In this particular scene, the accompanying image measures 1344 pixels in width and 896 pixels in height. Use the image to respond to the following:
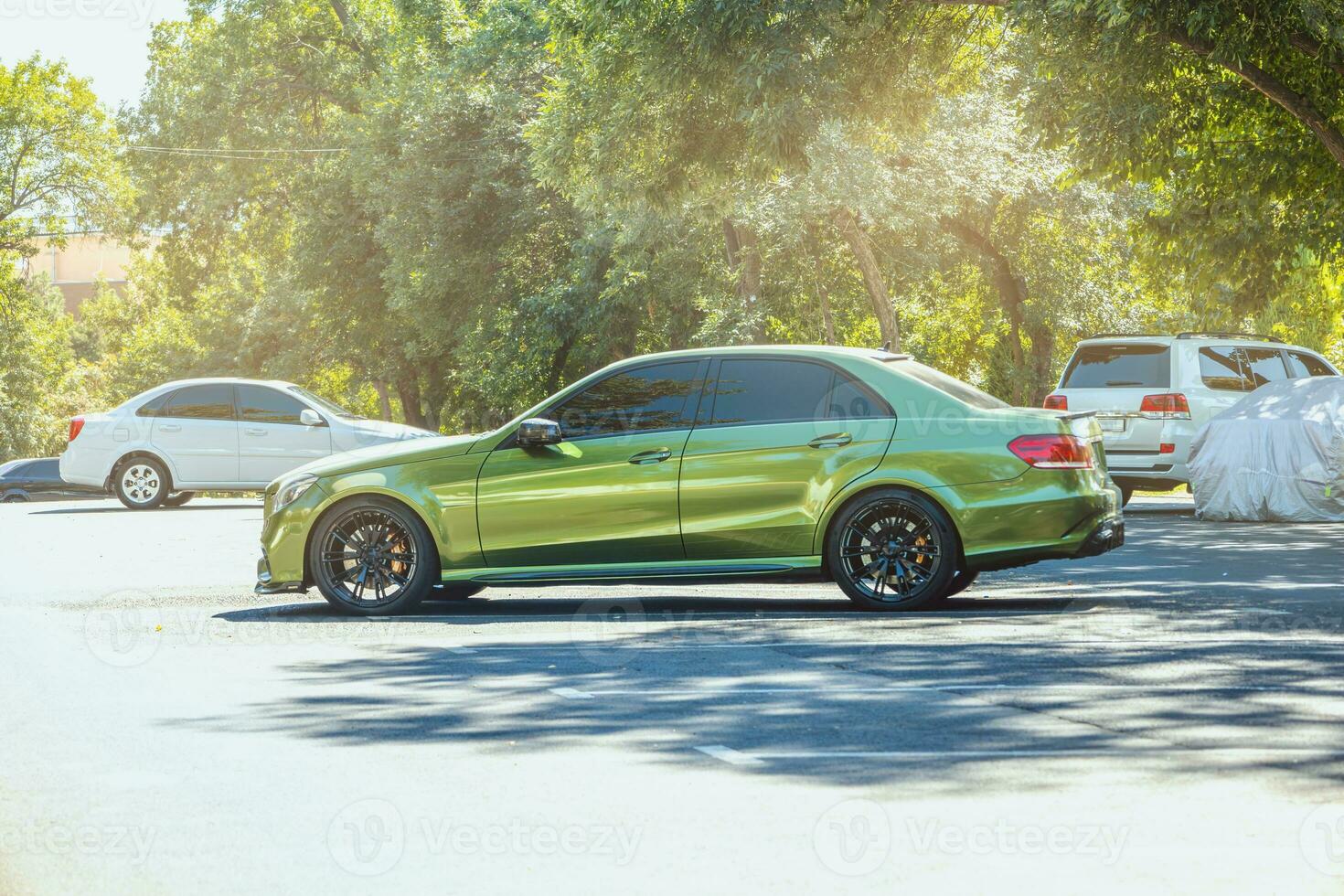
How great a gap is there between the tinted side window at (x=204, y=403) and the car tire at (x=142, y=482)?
70cm

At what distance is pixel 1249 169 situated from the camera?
72.3 ft

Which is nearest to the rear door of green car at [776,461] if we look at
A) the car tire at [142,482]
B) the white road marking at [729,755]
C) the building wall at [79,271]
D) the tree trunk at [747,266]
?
the white road marking at [729,755]

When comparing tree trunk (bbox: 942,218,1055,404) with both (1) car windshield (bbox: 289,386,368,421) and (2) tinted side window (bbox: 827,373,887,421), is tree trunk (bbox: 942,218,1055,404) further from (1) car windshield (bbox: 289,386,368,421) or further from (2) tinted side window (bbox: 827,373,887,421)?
(2) tinted side window (bbox: 827,373,887,421)

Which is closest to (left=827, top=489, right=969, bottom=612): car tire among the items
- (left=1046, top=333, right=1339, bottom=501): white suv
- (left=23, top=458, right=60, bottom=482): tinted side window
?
(left=1046, top=333, right=1339, bottom=501): white suv

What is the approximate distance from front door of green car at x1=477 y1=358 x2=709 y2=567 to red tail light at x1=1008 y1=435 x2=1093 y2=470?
197cm

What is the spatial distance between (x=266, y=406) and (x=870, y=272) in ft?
37.6

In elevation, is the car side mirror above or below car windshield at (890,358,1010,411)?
below

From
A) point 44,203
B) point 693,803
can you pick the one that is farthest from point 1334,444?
point 44,203

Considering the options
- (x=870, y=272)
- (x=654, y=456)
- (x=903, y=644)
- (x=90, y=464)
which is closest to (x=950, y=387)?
(x=654, y=456)

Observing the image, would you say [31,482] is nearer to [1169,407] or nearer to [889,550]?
[1169,407]

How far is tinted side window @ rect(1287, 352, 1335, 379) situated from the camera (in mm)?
20141

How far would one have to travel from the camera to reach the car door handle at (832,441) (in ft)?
32.4

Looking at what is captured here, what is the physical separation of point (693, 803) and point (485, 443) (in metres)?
5.33

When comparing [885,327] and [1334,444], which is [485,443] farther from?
[885,327]
